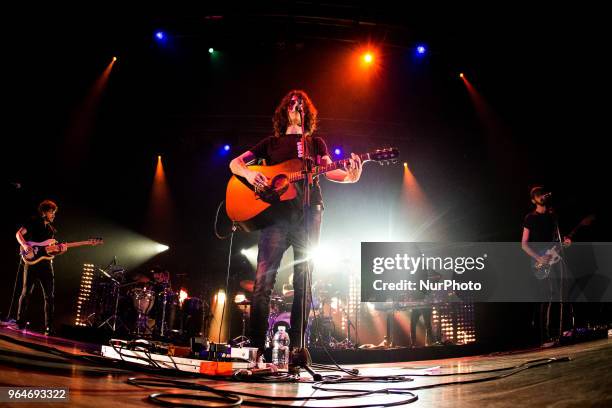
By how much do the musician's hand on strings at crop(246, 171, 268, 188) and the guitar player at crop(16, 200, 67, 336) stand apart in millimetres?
5225

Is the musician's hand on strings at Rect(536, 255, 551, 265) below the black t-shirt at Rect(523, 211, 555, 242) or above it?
below

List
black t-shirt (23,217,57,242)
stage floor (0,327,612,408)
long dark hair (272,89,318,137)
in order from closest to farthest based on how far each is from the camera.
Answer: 1. stage floor (0,327,612,408)
2. long dark hair (272,89,318,137)
3. black t-shirt (23,217,57,242)

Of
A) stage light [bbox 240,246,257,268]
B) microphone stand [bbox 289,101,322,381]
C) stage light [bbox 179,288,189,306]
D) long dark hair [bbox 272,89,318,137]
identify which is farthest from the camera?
stage light [bbox 240,246,257,268]

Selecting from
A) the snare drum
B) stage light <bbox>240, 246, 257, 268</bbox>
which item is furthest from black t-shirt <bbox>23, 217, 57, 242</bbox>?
stage light <bbox>240, 246, 257, 268</bbox>

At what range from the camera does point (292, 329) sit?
9.98ft

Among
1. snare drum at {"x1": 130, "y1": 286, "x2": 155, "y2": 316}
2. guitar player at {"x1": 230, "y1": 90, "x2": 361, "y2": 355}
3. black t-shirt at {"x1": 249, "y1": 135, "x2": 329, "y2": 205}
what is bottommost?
snare drum at {"x1": 130, "y1": 286, "x2": 155, "y2": 316}

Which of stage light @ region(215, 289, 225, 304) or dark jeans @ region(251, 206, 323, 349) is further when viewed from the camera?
stage light @ region(215, 289, 225, 304)

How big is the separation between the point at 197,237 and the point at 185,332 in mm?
3086

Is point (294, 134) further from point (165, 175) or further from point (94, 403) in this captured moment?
point (165, 175)

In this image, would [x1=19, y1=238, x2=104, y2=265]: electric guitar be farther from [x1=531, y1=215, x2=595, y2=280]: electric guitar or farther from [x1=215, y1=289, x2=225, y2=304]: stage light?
[x1=531, y1=215, x2=595, y2=280]: electric guitar

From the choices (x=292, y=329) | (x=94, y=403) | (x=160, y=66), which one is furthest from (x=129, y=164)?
(x=94, y=403)

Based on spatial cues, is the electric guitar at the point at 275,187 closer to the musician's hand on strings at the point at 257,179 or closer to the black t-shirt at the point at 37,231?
the musician's hand on strings at the point at 257,179

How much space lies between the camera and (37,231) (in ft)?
23.4

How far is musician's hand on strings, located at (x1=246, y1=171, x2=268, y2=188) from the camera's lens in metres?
3.37
